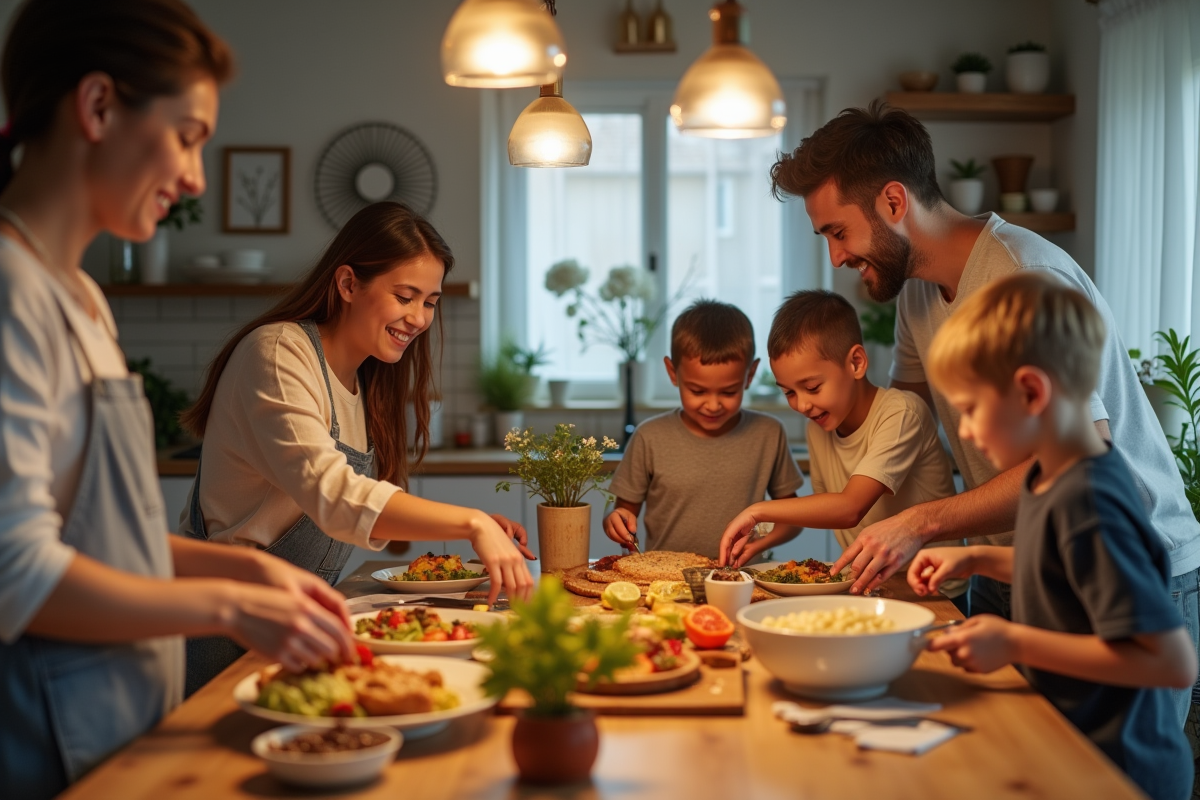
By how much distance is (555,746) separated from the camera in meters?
1.11

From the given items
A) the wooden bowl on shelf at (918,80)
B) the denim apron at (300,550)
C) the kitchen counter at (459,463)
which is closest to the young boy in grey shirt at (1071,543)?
the denim apron at (300,550)

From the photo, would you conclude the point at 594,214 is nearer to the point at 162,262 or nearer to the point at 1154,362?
the point at 162,262

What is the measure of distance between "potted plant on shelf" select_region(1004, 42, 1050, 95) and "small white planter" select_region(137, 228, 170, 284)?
11.2 ft

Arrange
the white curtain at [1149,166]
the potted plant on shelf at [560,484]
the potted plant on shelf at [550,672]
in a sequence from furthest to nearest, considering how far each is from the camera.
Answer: the white curtain at [1149,166], the potted plant on shelf at [560,484], the potted plant on shelf at [550,672]

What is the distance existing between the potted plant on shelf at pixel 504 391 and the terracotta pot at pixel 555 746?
3450 millimetres

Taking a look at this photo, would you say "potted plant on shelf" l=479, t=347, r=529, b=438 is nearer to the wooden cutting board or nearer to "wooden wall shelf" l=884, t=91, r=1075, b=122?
"wooden wall shelf" l=884, t=91, r=1075, b=122

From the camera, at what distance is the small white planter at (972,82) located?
434 centimetres

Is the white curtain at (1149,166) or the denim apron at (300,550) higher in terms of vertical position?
the white curtain at (1149,166)

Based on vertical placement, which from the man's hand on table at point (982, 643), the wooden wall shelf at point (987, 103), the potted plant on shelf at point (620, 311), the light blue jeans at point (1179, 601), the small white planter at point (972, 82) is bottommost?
the light blue jeans at point (1179, 601)

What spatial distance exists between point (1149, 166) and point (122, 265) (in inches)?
150

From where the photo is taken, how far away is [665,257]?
4789 mm

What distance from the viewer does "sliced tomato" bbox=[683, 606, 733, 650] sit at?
156 centimetres

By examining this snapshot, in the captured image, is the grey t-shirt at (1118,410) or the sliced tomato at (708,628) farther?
the grey t-shirt at (1118,410)

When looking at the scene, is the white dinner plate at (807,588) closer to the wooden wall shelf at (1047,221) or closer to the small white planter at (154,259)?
the wooden wall shelf at (1047,221)
